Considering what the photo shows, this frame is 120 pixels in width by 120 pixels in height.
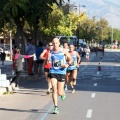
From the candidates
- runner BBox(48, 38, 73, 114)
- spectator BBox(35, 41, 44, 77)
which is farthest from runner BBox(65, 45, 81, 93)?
spectator BBox(35, 41, 44, 77)

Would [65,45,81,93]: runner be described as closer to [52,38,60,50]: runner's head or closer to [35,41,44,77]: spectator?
[52,38,60,50]: runner's head

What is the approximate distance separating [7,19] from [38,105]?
10.5 meters

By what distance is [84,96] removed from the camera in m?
16.0

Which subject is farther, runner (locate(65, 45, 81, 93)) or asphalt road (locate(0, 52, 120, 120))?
runner (locate(65, 45, 81, 93))

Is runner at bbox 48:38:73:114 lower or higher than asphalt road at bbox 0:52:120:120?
higher

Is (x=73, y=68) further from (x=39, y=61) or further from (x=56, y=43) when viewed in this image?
(x=39, y=61)

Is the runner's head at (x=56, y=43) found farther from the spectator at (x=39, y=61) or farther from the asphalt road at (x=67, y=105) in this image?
the spectator at (x=39, y=61)

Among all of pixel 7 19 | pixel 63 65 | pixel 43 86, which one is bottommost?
pixel 43 86

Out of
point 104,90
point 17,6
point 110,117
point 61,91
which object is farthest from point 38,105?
point 17,6

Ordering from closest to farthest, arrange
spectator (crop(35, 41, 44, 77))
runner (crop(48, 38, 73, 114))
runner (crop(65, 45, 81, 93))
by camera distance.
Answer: runner (crop(48, 38, 73, 114)) < runner (crop(65, 45, 81, 93)) < spectator (crop(35, 41, 44, 77))

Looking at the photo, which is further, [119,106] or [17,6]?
[17,6]

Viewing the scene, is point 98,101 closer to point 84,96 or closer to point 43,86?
point 84,96

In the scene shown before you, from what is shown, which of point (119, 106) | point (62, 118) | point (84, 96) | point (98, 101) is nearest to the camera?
point (62, 118)

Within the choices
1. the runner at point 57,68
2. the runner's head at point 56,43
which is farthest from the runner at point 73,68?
the runner's head at point 56,43
